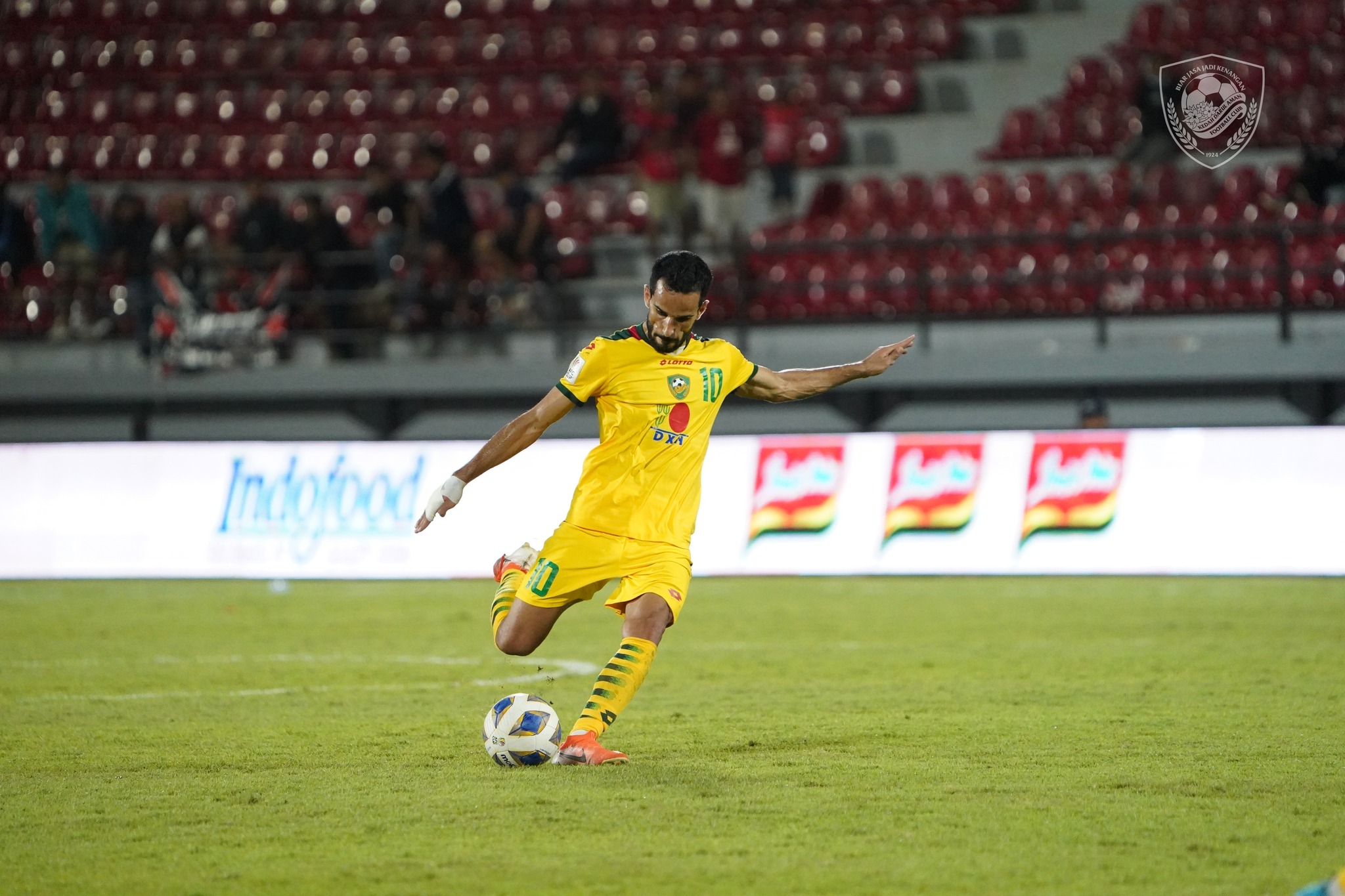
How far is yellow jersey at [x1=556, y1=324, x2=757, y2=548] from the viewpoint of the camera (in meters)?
6.75

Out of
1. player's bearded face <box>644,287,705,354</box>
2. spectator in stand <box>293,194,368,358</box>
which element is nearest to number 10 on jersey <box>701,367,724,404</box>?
player's bearded face <box>644,287,705,354</box>

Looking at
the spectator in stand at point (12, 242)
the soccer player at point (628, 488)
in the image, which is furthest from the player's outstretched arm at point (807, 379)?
the spectator in stand at point (12, 242)

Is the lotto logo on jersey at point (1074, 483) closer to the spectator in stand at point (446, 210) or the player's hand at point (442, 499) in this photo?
the spectator in stand at point (446, 210)

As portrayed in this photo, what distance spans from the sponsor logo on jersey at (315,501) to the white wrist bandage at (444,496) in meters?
8.47

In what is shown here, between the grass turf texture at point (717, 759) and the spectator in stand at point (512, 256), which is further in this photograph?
the spectator in stand at point (512, 256)

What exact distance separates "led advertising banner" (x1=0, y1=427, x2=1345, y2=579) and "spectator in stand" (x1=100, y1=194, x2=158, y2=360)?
12.8 feet

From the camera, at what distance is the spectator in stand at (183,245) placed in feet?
62.7

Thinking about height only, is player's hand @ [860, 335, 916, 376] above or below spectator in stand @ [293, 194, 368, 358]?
above

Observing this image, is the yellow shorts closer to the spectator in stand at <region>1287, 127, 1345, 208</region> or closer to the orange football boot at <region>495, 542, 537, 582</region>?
the orange football boot at <region>495, 542, 537, 582</region>

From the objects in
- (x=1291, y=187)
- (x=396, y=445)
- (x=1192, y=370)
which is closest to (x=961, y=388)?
(x=1192, y=370)

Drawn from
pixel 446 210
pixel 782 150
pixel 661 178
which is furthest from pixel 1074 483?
pixel 446 210

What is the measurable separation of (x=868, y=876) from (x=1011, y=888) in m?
0.40

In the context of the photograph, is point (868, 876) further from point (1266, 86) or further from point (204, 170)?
point (204, 170)

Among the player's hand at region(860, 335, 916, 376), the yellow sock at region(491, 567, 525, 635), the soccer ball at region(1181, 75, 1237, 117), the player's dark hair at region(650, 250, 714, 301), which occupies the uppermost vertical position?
the soccer ball at region(1181, 75, 1237, 117)
